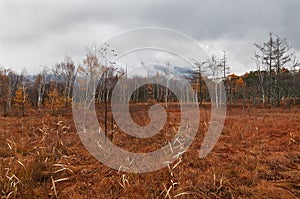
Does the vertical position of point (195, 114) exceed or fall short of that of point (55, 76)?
it falls short

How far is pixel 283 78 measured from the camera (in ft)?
102

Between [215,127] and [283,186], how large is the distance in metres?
5.29

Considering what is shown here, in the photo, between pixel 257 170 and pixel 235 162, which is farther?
pixel 235 162

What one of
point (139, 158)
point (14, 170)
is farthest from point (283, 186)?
point (14, 170)

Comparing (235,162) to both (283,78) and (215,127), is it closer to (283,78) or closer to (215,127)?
(215,127)

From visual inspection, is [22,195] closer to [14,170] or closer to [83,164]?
[14,170]

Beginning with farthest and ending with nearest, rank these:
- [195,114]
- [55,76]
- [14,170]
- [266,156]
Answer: [55,76] → [195,114] → [266,156] → [14,170]

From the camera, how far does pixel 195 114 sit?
410 inches

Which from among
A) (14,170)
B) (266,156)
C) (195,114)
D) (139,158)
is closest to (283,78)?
(195,114)

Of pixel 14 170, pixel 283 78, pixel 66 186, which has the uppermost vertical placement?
pixel 283 78

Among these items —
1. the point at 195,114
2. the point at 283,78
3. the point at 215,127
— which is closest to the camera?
the point at 215,127

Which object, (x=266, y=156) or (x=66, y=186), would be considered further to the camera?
(x=266, y=156)

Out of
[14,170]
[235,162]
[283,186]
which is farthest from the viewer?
[235,162]

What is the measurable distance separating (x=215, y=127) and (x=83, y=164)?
18.5 feet
